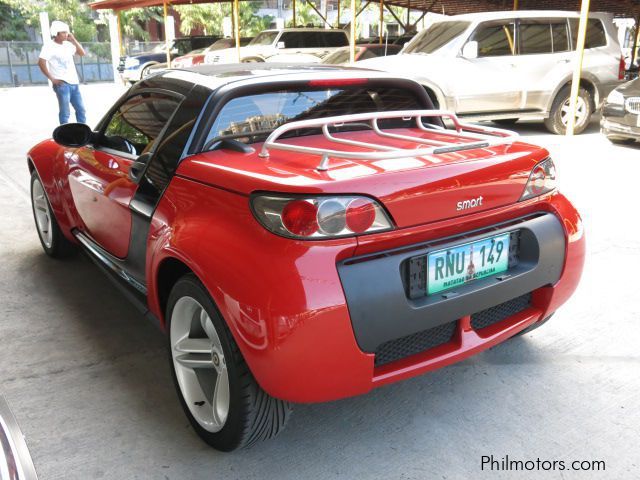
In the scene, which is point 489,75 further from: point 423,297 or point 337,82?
point 423,297

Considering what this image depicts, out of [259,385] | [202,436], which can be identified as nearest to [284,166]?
[259,385]

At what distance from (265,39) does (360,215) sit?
1662 centimetres

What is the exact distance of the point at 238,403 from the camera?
6.72 ft

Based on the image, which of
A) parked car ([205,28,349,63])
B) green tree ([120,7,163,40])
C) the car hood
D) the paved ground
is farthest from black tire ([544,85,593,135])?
green tree ([120,7,163,40])

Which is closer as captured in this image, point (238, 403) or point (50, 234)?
point (238, 403)

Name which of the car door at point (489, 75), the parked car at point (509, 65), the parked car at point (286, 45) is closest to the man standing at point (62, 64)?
the parked car at point (509, 65)

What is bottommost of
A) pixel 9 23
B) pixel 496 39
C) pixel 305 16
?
pixel 496 39

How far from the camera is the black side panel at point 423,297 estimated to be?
1891mm

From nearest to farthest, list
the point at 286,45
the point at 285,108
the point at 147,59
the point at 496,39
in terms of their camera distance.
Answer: the point at 285,108
the point at 496,39
the point at 286,45
the point at 147,59

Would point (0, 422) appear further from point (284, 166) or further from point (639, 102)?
point (639, 102)

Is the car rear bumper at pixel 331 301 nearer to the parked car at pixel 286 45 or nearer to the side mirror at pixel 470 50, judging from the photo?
the side mirror at pixel 470 50

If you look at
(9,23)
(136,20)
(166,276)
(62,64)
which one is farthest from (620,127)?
(9,23)

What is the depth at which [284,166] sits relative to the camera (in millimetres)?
2141

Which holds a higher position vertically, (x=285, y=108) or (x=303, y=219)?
(x=285, y=108)
